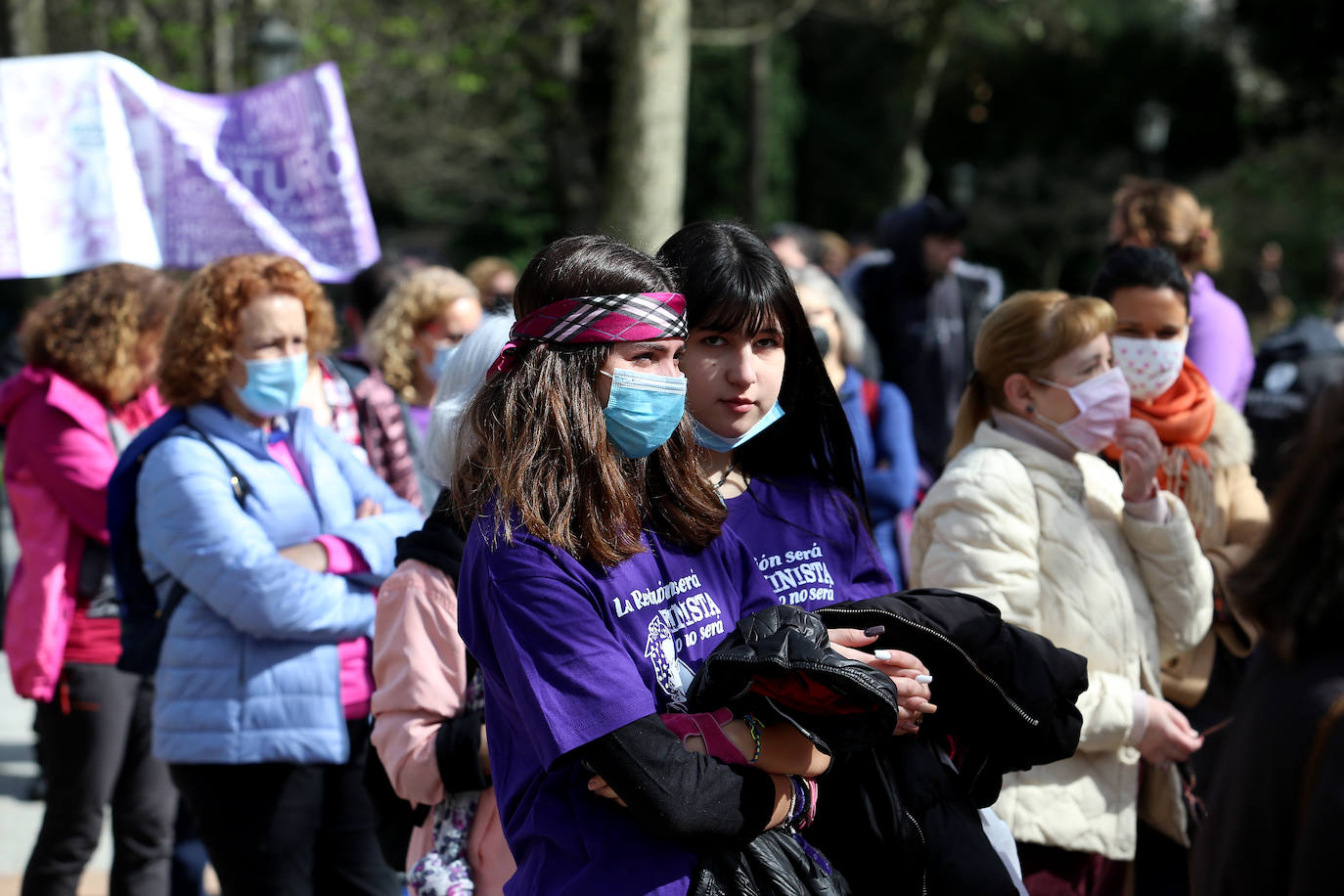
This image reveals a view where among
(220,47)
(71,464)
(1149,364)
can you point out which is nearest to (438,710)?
(71,464)

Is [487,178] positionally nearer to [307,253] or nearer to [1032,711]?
[307,253]

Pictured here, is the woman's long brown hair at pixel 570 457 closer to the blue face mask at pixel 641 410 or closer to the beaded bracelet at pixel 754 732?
the blue face mask at pixel 641 410

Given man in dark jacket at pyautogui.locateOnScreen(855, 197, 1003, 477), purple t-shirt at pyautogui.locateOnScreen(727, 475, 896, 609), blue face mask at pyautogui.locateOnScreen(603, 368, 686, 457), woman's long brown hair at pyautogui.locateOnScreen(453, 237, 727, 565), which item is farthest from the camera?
man in dark jacket at pyautogui.locateOnScreen(855, 197, 1003, 477)

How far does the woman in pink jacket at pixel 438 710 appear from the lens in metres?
2.74

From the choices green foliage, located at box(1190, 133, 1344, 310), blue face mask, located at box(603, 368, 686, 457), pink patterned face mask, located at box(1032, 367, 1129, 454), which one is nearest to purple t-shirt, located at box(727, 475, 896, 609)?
blue face mask, located at box(603, 368, 686, 457)

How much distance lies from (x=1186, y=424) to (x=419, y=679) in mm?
2274

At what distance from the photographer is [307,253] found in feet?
18.1

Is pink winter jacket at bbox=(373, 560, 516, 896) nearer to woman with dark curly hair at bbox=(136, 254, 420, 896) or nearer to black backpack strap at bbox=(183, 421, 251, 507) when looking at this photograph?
woman with dark curly hair at bbox=(136, 254, 420, 896)

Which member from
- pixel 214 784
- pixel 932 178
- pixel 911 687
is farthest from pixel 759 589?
pixel 932 178

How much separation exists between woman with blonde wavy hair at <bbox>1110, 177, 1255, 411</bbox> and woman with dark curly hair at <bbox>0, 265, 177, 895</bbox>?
3316 mm

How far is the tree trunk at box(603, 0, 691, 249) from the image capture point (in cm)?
941

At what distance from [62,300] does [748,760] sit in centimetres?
328

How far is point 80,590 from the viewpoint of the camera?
14.3 ft

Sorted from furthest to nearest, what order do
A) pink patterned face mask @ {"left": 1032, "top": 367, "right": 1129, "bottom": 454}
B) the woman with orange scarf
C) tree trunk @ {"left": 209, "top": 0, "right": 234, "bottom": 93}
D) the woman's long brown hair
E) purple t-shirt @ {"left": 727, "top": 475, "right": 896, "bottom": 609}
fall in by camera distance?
1. tree trunk @ {"left": 209, "top": 0, "right": 234, "bottom": 93}
2. the woman with orange scarf
3. pink patterned face mask @ {"left": 1032, "top": 367, "right": 1129, "bottom": 454}
4. purple t-shirt @ {"left": 727, "top": 475, "right": 896, "bottom": 609}
5. the woman's long brown hair
